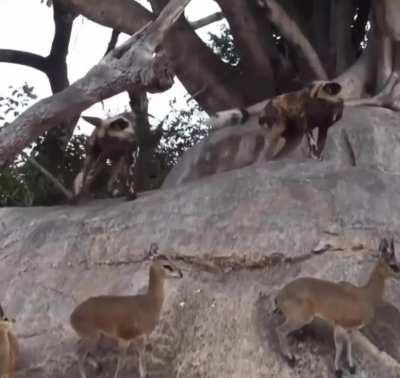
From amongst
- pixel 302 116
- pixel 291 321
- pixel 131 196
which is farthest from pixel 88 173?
pixel 291 321

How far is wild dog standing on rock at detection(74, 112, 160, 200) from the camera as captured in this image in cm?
788

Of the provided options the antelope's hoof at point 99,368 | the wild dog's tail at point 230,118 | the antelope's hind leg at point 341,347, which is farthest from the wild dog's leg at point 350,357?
the wild dog's tail at point 230,118

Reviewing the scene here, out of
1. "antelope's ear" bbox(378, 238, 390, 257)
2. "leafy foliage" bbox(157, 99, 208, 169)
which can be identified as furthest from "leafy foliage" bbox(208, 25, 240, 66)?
"antelope's ear" bbox(378, 238, 390, 257)

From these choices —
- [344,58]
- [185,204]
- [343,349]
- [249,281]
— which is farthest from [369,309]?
[344,58]

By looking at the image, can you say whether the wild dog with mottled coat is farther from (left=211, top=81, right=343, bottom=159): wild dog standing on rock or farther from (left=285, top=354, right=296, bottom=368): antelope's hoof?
(left=285, top=354, right=296, bottom=368): antelope's hoof

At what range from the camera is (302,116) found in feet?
25.4

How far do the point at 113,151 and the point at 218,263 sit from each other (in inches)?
78.0

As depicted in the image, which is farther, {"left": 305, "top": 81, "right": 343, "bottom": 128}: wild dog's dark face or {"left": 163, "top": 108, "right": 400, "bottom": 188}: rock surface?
{"left": 163, "top": 108, "right": 400, "bottom": 188}: rock surface

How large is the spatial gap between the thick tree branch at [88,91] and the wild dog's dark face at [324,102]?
3.74ft

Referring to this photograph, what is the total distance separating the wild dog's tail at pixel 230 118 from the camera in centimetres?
986

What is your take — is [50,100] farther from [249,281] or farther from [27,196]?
[27,196]

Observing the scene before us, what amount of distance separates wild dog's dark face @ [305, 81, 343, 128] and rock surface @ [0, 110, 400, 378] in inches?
20.1

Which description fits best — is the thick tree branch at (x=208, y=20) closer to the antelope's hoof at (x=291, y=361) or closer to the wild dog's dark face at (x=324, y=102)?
the wild dog's dark face at (x=324, y=102)

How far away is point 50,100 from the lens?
762 cm
